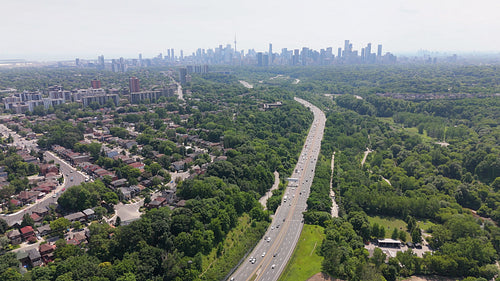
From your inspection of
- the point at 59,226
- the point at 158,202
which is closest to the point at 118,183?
the point at 158,202

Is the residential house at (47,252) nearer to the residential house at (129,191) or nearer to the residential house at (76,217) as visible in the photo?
the residential house at (76,217)

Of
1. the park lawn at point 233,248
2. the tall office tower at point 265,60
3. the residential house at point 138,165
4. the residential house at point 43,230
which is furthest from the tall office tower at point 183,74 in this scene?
the residential house at point 43,230

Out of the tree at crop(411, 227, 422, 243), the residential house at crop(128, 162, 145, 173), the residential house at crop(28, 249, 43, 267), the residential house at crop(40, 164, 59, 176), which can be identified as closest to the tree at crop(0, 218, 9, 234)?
the residential house at crop(28, 249, 43, 267)

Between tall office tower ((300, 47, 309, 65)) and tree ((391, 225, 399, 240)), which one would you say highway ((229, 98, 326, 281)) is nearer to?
tree ((391, 225, 399, 240))

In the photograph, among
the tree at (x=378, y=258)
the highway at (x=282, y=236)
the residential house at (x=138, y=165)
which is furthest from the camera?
the residential house at (x=138, y=165)

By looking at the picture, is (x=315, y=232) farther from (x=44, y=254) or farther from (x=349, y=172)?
(x=44, y=254)

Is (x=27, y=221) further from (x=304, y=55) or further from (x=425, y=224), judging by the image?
(x=304, y=55)

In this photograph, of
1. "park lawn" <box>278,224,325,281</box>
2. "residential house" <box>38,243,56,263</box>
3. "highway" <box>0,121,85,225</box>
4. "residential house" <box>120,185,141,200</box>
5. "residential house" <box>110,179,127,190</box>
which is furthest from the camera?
"residential house" <box>110,179,127,190</box>
